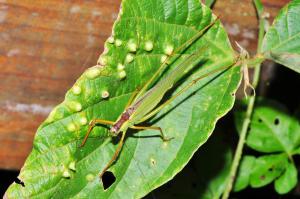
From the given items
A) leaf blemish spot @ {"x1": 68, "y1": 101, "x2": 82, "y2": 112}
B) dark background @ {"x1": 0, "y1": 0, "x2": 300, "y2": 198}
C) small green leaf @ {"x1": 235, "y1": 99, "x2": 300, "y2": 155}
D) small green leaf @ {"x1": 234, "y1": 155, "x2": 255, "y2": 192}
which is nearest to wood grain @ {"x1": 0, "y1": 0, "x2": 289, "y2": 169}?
dark background @ {"x1": 0, "y1": 0, "x2": 300, "y2": 198}

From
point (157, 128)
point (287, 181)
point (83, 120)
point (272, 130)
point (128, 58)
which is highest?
point (128, 58)

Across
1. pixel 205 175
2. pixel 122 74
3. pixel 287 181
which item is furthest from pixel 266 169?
pixel 122 74

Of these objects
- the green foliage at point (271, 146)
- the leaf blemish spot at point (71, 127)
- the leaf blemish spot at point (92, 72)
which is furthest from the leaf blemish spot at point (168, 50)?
the green foliage at point (271, 146)

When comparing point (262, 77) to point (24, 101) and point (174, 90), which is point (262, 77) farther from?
point (24, 101)

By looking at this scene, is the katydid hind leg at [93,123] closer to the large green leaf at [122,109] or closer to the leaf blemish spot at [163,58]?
the large green leaf at [122,109]

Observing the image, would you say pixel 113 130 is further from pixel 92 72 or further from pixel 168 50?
pixel 168 50
